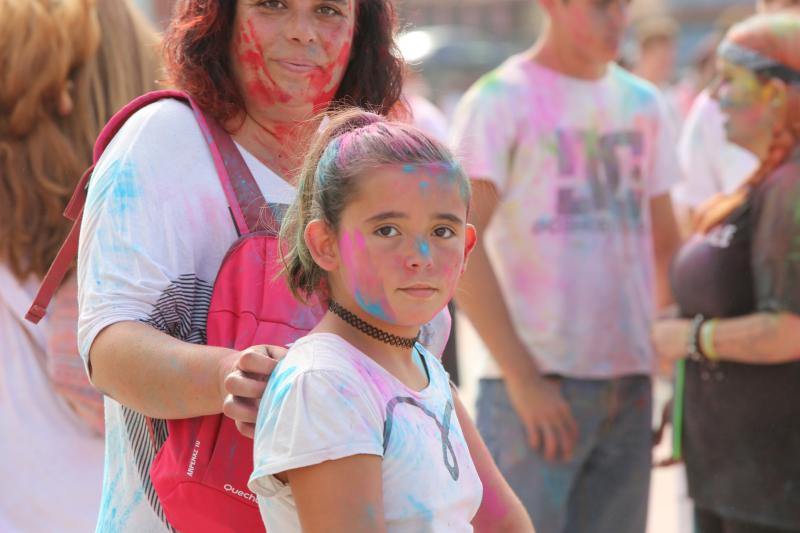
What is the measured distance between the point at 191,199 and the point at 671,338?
2114 millimetres

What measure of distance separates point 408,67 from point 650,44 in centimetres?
746

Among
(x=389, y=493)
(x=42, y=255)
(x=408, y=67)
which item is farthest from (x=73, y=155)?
(x=389, y=493)

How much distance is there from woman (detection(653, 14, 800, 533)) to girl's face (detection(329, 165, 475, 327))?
6.12 ft

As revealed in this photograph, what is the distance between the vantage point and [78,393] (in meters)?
3.11

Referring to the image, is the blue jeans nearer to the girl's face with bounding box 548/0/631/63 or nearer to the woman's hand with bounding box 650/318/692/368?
the woman's hand with bounding box 650/318/692/368

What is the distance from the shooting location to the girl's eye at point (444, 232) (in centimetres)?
193

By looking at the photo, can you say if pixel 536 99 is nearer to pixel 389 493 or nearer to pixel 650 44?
pixel 389 493

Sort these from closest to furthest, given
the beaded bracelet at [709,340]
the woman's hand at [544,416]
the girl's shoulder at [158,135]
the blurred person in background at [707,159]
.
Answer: the girl's shoulder at [158,135] < the beaded bracelet at [709,340] < the woman's hand at [544,416] < the blurred person in background at [707,159]

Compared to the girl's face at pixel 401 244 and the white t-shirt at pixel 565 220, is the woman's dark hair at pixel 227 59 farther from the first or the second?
the white t-shirt at pixel 565 220

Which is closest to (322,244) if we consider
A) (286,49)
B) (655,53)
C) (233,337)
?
(233,337)

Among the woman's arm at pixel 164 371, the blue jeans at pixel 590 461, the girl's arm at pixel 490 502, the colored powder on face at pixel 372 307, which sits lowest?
the blue jeans at pixel 590 461

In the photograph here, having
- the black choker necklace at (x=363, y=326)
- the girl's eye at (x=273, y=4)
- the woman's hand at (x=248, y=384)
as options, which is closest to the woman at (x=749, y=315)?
the girl's eye at (x=273, y=4)

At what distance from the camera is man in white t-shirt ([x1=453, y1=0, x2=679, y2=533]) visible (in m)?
3.93

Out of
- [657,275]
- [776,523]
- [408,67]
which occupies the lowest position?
[776,523]
